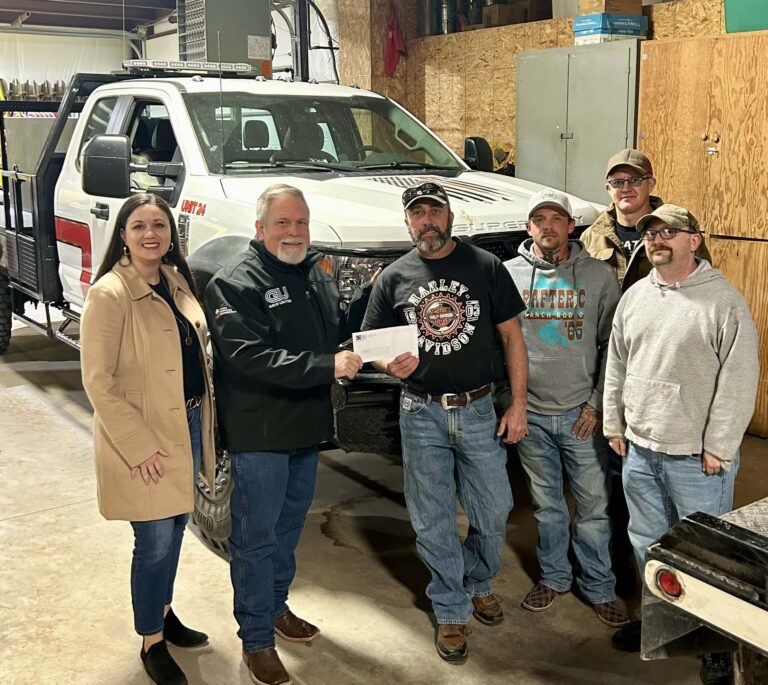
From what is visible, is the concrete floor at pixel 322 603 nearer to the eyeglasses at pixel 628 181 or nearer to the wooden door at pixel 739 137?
the wooden door at pixel 739 137

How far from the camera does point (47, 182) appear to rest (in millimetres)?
6109

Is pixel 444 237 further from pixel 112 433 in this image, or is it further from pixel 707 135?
pixel 707 135

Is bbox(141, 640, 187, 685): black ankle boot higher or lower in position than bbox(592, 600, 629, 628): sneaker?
higher

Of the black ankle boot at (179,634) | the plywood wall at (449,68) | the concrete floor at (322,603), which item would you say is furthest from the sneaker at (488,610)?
the plywood wall at (449,68)

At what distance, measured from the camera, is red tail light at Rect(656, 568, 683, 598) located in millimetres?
1890

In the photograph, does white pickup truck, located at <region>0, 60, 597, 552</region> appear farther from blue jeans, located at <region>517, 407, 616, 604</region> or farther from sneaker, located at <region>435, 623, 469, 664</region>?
sneaker, located at <region>435, 623, 469, 664</region>

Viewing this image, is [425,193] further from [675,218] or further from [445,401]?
[675,218]

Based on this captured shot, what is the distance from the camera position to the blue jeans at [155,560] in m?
3.00

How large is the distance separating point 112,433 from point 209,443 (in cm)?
37

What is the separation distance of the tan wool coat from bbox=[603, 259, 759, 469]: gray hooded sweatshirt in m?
1.51

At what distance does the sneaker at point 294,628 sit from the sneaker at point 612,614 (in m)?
1.09

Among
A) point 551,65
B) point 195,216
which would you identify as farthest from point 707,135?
point 195,216

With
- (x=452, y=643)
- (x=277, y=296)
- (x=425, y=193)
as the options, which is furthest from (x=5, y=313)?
(x=452, y=643)

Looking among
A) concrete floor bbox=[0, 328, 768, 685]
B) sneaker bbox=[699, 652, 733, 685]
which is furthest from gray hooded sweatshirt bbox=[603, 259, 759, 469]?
concrete floor bbox=[0, 328, 768, 685]
